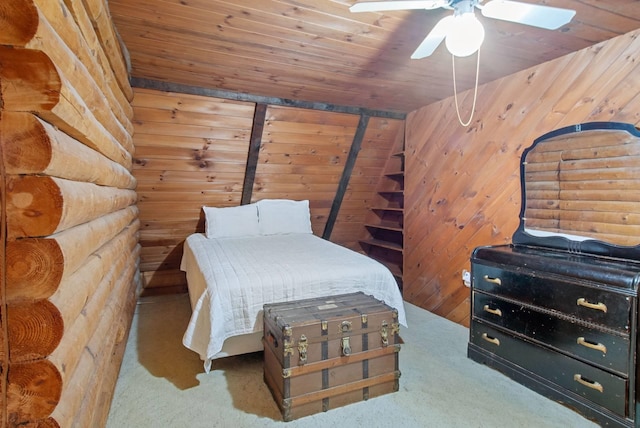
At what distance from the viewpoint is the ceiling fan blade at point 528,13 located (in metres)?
1.40

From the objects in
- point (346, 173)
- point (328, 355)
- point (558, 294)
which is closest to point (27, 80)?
point (328, 355)

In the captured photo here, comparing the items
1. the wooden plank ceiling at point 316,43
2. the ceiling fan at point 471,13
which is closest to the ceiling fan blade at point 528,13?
the ceiling fan at point 471,13

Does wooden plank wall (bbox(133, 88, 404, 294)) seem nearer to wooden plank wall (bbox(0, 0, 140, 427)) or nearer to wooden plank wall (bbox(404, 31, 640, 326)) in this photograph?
wooden plank wall (bbox(404, 31, 640, 326))

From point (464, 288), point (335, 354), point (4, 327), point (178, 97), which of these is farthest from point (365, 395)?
point (178, 97)

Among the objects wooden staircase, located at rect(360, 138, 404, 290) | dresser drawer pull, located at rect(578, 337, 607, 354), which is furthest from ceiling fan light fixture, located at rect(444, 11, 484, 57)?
wooden staircase, located at rect(360, 138, 404, 290)

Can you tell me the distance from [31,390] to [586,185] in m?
2.80

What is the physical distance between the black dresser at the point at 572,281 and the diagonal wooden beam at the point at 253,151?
218cm

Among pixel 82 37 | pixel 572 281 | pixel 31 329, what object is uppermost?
pixel 82 37

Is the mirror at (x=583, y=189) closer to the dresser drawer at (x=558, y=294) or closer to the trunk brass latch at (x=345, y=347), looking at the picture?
the dresser drawer at (x=558, y=294)

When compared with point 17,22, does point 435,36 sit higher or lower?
higher

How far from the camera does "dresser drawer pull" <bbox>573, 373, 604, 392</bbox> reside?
1.73 metres

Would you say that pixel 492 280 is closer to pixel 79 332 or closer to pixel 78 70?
pixel 79 332

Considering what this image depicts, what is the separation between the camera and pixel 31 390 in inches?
35.5

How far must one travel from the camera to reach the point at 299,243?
10.9 ft
